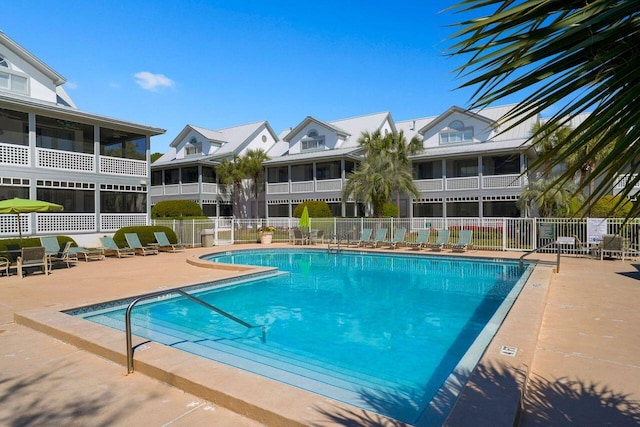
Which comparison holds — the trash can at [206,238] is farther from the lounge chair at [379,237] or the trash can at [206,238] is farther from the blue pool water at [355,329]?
the blue pool water at [355,329]

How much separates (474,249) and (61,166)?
792 inches

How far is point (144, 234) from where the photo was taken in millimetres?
19688

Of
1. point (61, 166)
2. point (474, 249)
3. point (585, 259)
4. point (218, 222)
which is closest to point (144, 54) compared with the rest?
point (61, 166)

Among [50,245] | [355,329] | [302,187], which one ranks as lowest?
[355,329]

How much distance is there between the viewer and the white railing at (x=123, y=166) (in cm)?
2091

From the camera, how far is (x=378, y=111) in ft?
115

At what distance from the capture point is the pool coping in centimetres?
348

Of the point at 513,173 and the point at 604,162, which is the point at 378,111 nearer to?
the point at 513,173

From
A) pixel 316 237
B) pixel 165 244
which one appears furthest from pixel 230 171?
pixel 165 244

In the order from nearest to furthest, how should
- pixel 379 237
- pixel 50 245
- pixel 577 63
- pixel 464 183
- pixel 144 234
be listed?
pixel 577 63 < pixel 50 245 < pixel 144 234 < pixel 379 237 < pixel 464 183

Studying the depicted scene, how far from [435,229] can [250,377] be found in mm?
18329

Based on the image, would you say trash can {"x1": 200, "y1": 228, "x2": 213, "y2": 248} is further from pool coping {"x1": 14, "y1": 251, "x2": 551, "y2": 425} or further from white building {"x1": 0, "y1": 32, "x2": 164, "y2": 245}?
pool coping {"x1": 14, "y1": 251, "x2": 551, "y2": 425}

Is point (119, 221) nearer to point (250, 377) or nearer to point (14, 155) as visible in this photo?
point (14, 155)

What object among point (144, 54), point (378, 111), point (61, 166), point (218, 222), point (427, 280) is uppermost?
point (378, 111)
